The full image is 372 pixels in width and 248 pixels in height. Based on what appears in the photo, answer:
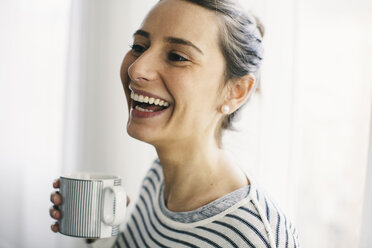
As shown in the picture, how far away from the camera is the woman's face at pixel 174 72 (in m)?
0.75

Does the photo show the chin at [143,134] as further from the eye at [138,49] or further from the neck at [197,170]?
the eye at [138,49]

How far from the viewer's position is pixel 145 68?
2.47 feet

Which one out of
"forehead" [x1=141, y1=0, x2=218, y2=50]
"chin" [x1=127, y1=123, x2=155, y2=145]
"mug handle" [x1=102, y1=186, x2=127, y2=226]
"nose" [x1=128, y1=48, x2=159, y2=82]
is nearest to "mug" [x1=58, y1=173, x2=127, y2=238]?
"mug handle" [x1=102, y1=186, x2=127, y2=226]

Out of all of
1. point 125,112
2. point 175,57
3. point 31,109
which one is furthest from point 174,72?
point 31,109

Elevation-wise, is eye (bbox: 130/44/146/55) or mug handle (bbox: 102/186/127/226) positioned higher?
eye (bbox: 130/44/146/55)

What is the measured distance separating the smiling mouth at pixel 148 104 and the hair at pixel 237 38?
0.50ft

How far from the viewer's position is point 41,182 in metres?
1.71

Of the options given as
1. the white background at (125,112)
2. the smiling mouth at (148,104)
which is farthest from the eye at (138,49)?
the white background at (125,112)

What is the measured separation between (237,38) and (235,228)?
1.28 ft

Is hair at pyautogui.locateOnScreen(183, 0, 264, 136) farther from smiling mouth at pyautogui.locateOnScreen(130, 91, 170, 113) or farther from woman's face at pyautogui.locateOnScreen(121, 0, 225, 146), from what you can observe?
smiling mouth at pyautogui.locateOnScreen(130, 91, 170, 113)

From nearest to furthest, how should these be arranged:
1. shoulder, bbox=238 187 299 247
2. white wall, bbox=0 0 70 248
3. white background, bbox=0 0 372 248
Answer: shoulder, bbox=238 187 299 247, white background, bbox=0 0 372 248, white wall, bbox=0 0 70 248

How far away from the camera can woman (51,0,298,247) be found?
0.74 metres

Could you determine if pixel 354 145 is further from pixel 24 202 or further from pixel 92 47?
pixel 24 202

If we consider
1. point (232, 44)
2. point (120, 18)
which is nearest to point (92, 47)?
point (120, 18)
